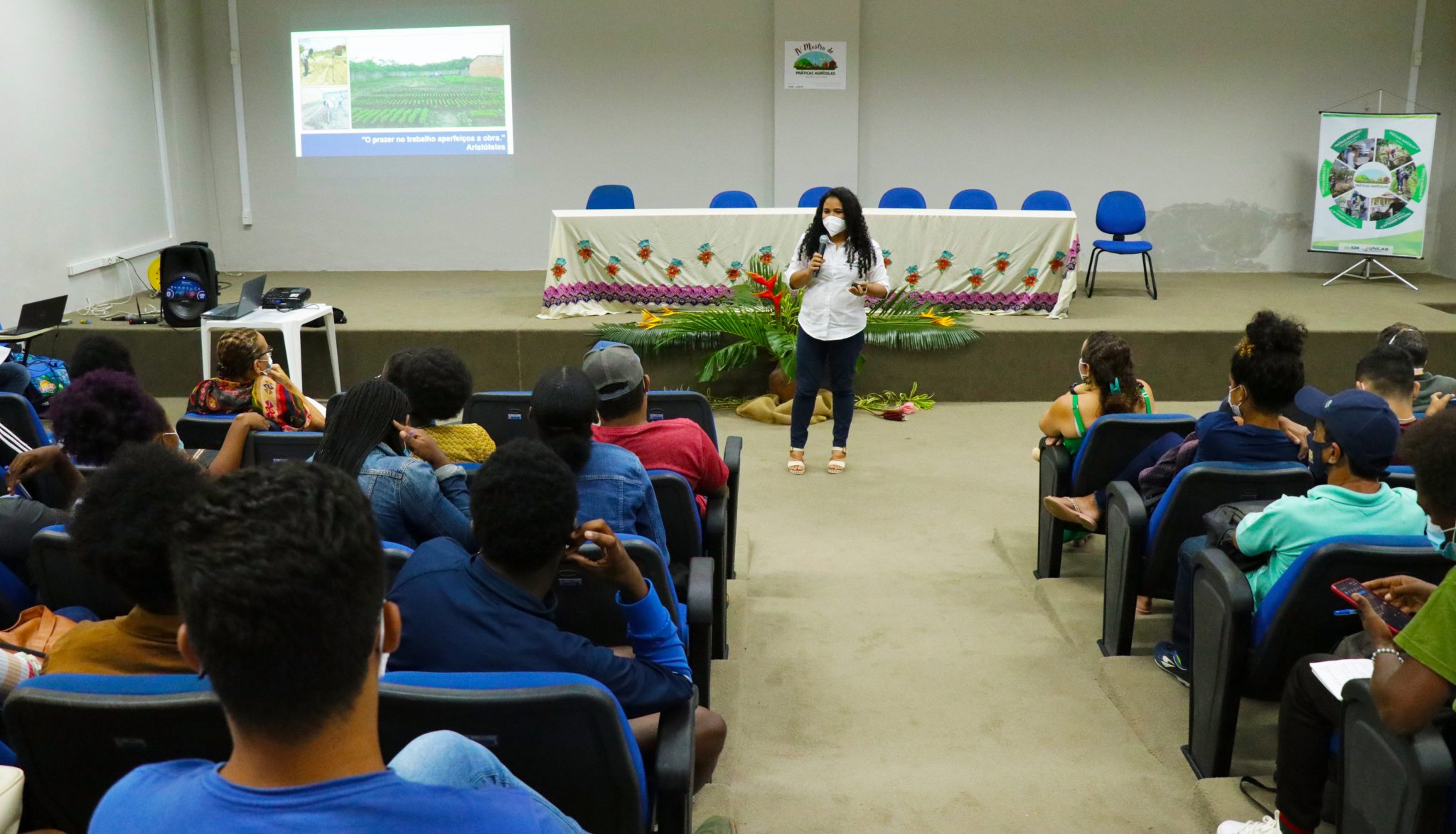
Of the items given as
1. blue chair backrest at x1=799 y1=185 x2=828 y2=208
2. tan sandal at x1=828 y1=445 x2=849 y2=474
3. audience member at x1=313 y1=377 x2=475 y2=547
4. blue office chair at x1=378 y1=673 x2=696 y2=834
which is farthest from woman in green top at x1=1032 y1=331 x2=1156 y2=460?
blue chair backrest at x1=799 y1=185 x2=828 y2=208

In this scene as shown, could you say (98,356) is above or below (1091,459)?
above

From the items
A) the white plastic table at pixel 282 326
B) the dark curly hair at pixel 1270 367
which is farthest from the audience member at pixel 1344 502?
the white plastic table at pixel 282 326

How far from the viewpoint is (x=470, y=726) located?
1.44 m

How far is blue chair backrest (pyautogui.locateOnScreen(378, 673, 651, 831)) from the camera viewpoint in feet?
4.62

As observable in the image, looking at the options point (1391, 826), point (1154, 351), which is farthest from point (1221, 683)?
point (1154, 351)

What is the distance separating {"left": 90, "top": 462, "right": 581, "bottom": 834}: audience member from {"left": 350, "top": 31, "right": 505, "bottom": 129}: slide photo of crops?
902 centimetres

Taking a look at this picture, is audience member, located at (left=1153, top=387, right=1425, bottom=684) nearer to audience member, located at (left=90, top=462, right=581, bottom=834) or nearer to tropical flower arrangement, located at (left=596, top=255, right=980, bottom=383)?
audience member, located at (left=90, top=462, right=581, bottom=834)

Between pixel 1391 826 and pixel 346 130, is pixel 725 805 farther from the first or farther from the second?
pixel 346 130

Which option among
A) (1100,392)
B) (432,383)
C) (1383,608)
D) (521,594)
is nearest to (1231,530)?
(1383,608)

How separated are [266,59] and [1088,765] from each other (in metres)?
9.01

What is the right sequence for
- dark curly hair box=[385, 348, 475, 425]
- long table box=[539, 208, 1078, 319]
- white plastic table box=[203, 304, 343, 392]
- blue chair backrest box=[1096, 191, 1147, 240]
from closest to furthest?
dark curly hair box=[385, 348, 475, 425] < white plastic table box=[203, 304, 343, 392] < long table box=[539, 208, 1078, 319] < blue chair backrest box=[1096, 191, 1147, 240]

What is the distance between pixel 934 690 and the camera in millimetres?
2996

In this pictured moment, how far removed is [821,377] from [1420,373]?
228 centimetres

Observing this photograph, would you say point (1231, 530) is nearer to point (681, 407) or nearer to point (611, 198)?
point (681, 407)
